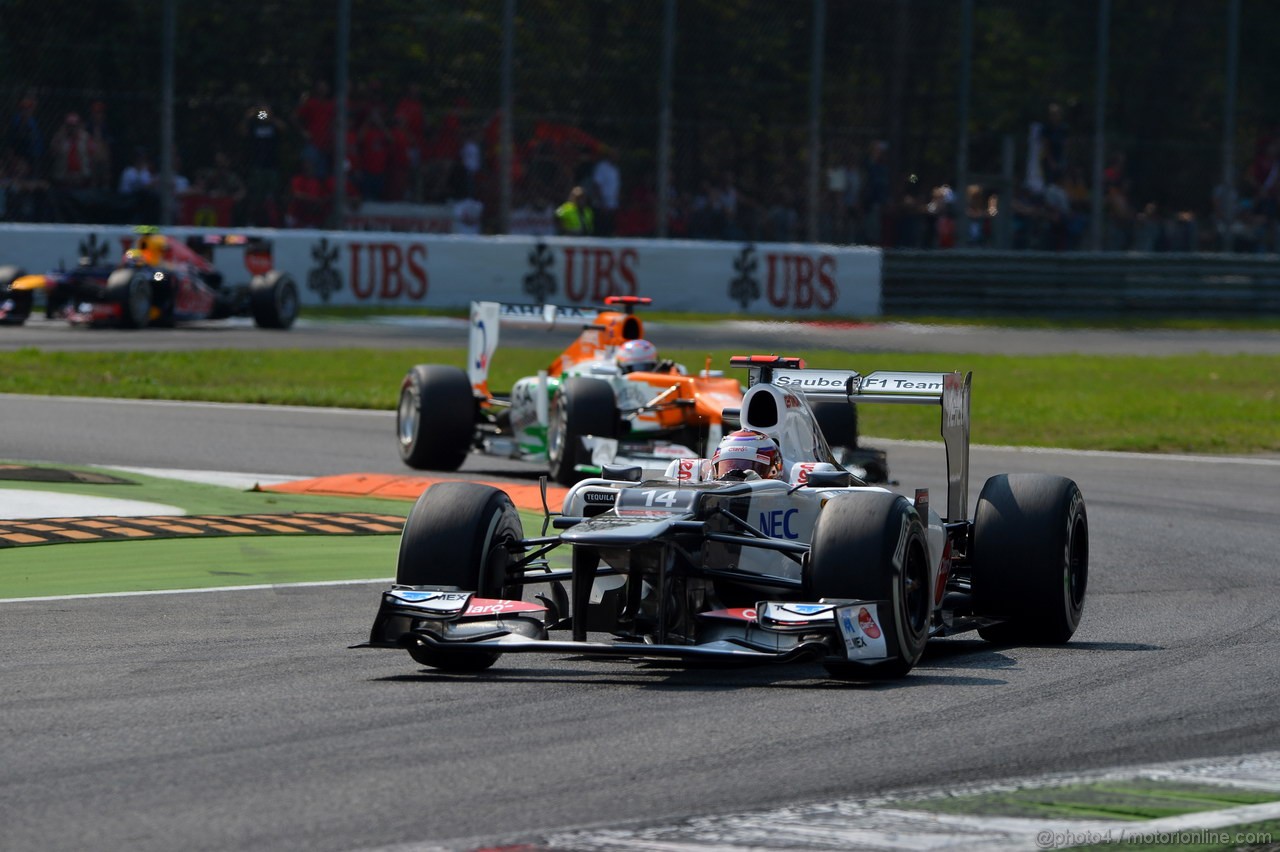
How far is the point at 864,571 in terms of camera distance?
721 centimetres

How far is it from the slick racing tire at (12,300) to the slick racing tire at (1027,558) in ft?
66.4

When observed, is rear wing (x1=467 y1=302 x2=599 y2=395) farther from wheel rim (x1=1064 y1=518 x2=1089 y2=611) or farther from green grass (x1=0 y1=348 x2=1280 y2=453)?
wheel rim (x1=1064 y1=518 x2=1089 y2=611)

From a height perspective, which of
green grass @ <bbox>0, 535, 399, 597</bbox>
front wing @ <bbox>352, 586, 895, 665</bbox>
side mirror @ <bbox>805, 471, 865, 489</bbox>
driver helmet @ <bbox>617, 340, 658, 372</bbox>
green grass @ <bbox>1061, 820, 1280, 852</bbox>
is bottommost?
green grass @ <bbox>0, 535, 399, 597</bbox>

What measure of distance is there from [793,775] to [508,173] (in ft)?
76.8

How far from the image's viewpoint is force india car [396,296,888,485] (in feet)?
46.0

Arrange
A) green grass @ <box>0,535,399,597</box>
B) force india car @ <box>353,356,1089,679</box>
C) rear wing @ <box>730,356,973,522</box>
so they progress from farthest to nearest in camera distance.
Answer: green grass @ <box>0,535,399,597</box> → rear wing @ <box>730,356,973,522</box> → force india car @ <box>353,356,1089,679</box>

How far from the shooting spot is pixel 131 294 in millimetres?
26234

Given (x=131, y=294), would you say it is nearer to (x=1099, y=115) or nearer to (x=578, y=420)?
(x=578, y=420)

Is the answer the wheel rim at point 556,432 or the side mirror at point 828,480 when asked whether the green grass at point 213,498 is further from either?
the side mirror at point 828,480

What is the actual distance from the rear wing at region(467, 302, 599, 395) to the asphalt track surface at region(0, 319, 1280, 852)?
5.41 metres

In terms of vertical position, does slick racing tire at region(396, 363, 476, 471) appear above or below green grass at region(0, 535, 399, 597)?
above

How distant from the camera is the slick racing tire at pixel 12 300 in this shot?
2619 cm

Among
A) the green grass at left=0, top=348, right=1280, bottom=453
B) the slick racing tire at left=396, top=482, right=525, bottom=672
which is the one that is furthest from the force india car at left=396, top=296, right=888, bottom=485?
the slick racing tire at left=396, top=482, right=525, bottom=672

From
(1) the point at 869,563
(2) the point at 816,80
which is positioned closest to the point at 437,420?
(1) the point at 869,563
